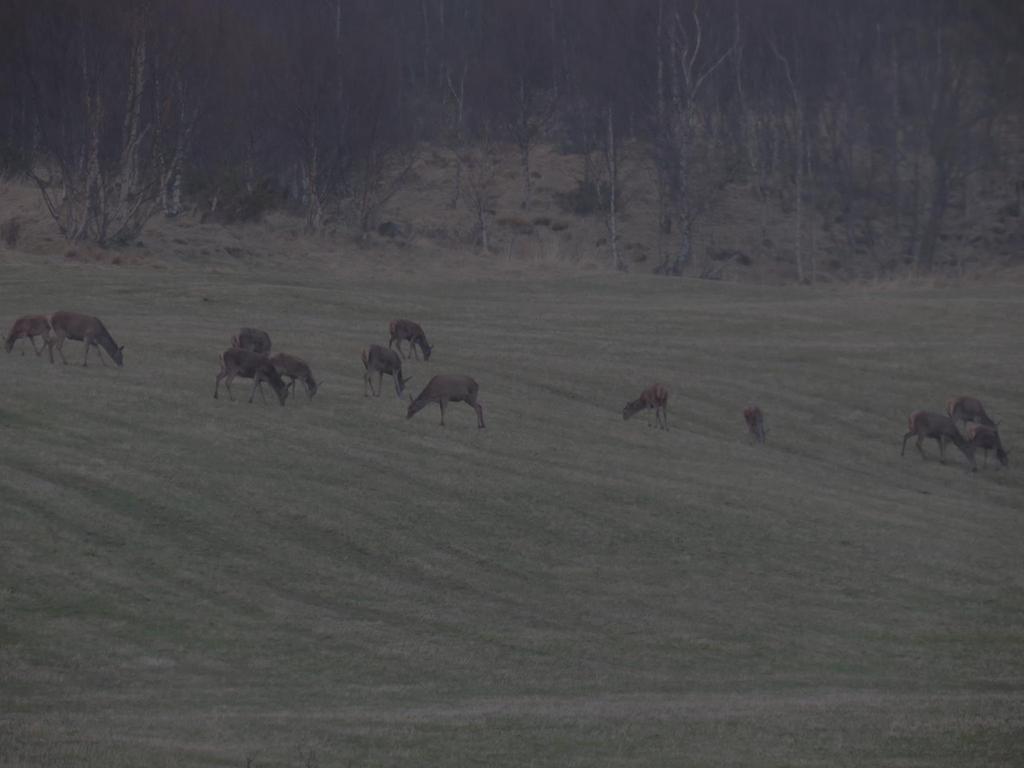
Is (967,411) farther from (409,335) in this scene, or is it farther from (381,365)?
(381,365)

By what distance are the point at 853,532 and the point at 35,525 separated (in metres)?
14.8

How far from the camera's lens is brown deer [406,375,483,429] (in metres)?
33.8

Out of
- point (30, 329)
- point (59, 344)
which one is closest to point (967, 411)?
point (59, 344)

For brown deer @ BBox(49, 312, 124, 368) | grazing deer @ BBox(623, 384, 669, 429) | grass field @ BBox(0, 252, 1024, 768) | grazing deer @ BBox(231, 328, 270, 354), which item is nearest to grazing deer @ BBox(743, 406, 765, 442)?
grass field @ BBox(0, 252, 1024, 768)

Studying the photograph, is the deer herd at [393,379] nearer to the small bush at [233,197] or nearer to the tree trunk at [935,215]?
the small bush at [233,197]

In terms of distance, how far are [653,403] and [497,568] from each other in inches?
511

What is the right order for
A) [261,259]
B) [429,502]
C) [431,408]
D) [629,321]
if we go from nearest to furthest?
[429,502] → [431,408] → [629,321] → [261,259]

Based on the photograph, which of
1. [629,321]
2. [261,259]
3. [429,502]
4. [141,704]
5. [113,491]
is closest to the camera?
[141,704]

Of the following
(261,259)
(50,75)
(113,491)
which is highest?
(50,75)

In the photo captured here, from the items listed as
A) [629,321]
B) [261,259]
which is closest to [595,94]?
[261,259]

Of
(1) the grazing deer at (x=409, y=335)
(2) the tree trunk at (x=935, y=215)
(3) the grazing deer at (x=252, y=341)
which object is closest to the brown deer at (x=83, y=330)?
(3) the grazing deer at (x=252, y=341)

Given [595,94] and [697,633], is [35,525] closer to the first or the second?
[697,633]

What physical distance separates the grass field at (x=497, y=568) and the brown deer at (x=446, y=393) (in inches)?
17.7

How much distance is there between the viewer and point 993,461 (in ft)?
130
